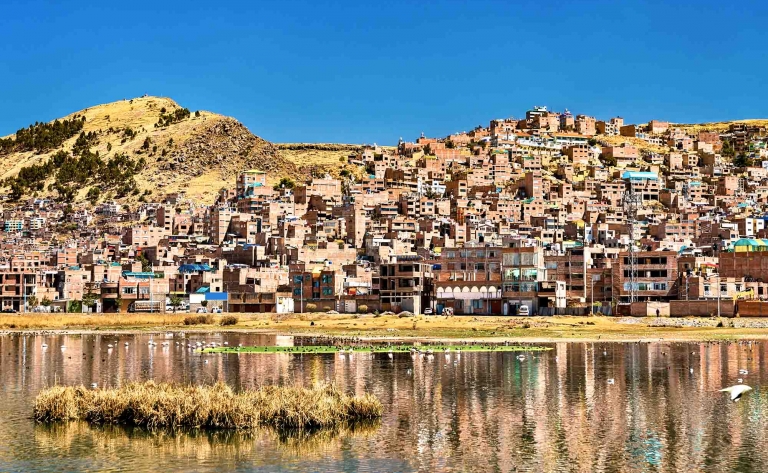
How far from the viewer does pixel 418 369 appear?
2255 inches

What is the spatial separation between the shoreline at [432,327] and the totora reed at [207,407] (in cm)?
4141

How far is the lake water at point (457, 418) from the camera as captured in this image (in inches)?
1256

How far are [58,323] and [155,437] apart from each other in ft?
254

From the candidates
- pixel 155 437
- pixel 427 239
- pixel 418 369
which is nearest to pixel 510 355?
pixel 418 369

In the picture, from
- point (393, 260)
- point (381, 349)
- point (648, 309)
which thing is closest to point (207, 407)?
point (381, 349)

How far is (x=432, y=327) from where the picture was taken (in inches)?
3708

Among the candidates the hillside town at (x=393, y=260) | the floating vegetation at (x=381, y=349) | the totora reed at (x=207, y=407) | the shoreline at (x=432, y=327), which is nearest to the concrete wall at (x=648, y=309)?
the hillside town at (x=393, y=260)

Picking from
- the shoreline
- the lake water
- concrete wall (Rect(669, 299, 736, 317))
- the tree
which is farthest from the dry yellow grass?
concrete wall (Rect(669, 299, 736, 317))

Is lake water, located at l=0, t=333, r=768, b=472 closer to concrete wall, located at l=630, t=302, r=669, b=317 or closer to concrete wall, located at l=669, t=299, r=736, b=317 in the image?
concrete wall, located at l=669, t=299, r=736, b=317

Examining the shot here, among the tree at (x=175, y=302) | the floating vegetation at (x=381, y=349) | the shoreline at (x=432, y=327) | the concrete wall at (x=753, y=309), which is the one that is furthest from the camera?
the tree at (x=175, y=302)

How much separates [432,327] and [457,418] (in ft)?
179

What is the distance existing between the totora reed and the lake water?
711 millimetres

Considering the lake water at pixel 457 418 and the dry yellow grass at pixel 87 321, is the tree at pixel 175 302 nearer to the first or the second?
the dry yellow grass at pixel 87 321

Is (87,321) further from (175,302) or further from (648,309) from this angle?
(648,309)
